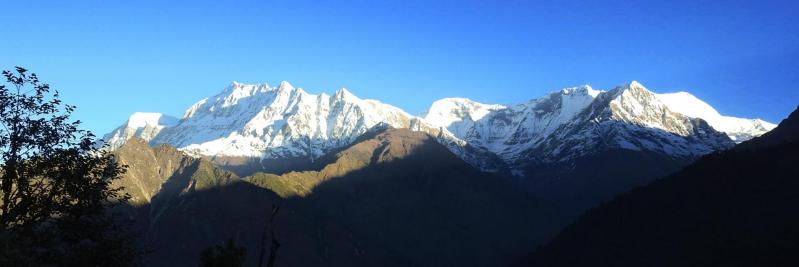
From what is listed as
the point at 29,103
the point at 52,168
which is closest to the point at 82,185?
the point at 52,168

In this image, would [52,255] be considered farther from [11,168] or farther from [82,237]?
[11,168]

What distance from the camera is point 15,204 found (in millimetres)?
45531

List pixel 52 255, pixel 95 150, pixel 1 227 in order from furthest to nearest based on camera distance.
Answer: pixel 95 150
pixel 52 255
pixel 1 227

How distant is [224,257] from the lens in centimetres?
6031

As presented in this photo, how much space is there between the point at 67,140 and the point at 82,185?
9.03ft

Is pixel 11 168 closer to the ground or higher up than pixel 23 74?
closer to the ground

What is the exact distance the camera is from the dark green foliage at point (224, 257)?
198ft

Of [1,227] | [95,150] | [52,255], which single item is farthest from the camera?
[95,150]

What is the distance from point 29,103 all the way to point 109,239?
8913mm

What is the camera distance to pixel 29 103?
4578 centimetres

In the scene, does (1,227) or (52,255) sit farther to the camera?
(52,255)

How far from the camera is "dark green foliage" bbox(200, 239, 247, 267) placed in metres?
60.4

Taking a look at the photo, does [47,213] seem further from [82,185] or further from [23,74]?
[23,74]

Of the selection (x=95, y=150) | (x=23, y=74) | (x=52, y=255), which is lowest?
(x=52, y=255)
